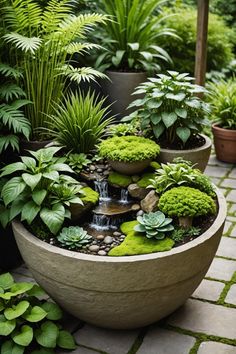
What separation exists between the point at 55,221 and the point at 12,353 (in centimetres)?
65

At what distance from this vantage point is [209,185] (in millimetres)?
2957

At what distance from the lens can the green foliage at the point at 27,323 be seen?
2561 millimetres

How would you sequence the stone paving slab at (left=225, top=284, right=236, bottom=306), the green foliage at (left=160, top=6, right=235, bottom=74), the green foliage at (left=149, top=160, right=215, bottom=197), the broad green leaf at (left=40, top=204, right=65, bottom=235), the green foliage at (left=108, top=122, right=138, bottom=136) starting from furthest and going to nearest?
the green foliage at (left=160, top=6, right=235, bottom=74) → the green foliage at (left=108, top=122, right=138, bottom=136) → the stone paving slab at (left=225, top=284, right=236, bottom=306) → the green foliage at (left=149, top=160, right=215, bottom=197) → the broad green leaf at (left=40, top=204, right=65, bottom=235)

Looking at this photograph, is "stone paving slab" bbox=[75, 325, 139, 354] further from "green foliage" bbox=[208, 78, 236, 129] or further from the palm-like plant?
"green foliage" bbox=[208, 78, 236, 129]

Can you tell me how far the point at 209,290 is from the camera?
3.11 meters

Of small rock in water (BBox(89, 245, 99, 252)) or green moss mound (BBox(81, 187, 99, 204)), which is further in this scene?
green moss mound (BBox(81, 187, 99, 204))

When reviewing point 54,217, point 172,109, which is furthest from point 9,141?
point 172,109

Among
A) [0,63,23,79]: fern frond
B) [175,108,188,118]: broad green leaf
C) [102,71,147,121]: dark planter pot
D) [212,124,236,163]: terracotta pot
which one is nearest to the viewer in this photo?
[0,63,23,79]: fern frond

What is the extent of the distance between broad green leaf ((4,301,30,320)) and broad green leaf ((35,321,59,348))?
0.14 metres

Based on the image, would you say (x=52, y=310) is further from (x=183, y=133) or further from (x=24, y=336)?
(x=183, y=133)

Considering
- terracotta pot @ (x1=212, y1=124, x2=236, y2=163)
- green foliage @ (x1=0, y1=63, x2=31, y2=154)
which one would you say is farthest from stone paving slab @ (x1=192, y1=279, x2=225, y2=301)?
terracotta pot @ (x1=212, y1=124, x2=236, y2=163)

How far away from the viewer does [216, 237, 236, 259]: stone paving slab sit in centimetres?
350

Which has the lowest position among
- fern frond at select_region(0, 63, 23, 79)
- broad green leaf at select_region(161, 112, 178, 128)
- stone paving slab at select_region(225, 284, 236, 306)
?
stone paving slab at select_region(225, 284, 236, 306)

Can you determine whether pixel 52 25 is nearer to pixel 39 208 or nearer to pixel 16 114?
pixel 16 114
